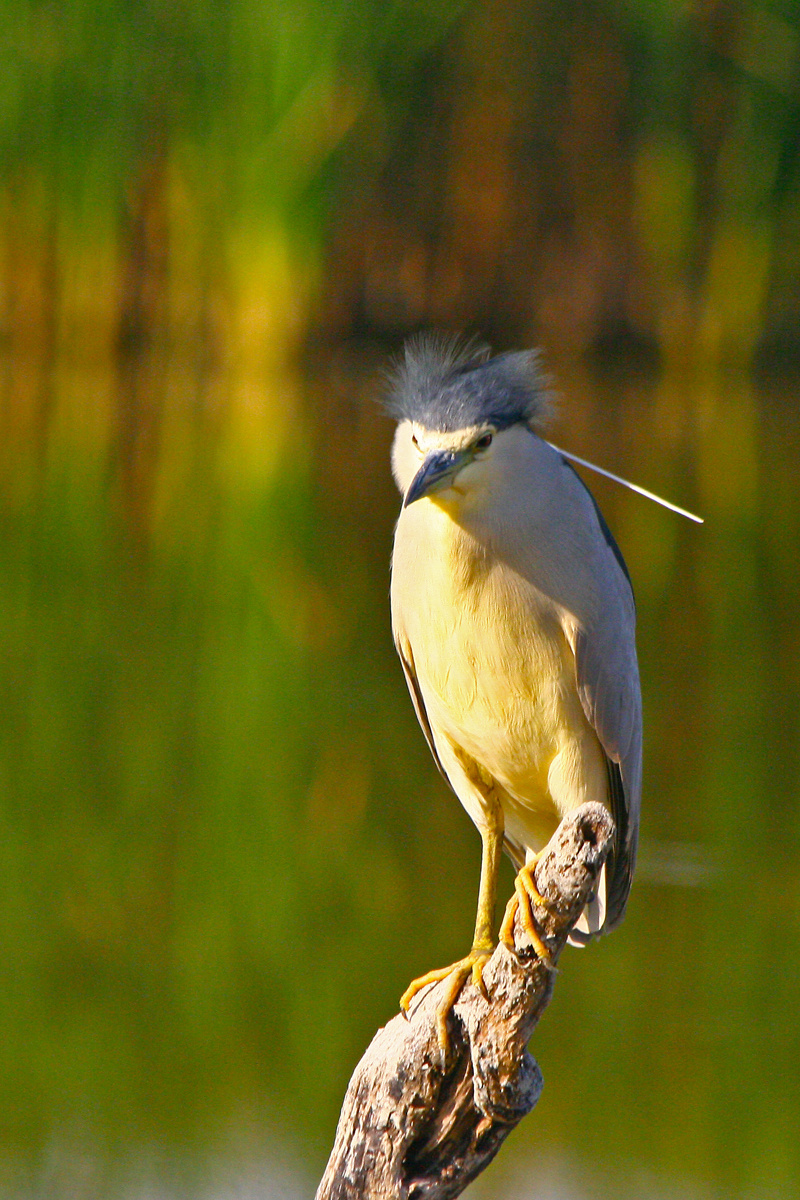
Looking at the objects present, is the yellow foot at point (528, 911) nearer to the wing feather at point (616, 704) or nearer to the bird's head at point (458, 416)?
the wing feather at point (616, 704)

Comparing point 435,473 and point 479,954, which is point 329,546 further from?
point 435,473

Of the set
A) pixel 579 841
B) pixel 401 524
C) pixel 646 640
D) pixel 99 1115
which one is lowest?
pixel 99 1115

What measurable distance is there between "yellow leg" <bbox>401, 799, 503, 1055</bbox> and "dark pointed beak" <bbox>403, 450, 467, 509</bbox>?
768 mm

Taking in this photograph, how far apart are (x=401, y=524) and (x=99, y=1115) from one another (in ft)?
5.85

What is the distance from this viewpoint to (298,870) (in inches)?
192

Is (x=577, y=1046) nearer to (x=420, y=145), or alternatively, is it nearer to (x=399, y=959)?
(x=399, y=959)

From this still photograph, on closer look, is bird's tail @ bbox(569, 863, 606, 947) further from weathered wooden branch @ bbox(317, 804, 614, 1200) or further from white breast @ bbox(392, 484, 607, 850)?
weathered wooden branch @ bbox(317, 804, 614, 1200)

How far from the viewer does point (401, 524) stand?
9.11 feet

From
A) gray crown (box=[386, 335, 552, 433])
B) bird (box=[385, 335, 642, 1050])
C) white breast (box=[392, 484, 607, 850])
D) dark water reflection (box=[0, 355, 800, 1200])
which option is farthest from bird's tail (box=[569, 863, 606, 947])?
gray crown (box=[386, 335, 552, 433])

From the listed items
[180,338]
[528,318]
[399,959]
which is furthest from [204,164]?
[399,959]

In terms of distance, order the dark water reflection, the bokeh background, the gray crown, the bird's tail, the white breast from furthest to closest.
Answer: the bokeh background
the dark water reflection
the bird's tail
the white breast
the gray crown

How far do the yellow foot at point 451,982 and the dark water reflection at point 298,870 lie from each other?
967mm

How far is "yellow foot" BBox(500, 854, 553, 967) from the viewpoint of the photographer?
229 cm

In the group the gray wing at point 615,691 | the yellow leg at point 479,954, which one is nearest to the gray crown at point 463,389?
the gray wing at point 615,691
